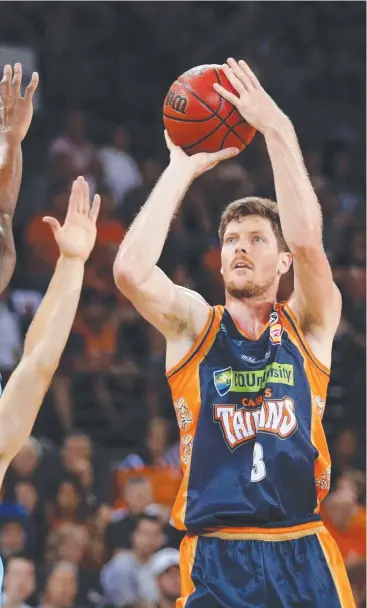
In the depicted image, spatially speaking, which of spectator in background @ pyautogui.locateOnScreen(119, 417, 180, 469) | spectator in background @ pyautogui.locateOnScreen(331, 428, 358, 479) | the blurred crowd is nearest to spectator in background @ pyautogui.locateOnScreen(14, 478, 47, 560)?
the blurred crowd

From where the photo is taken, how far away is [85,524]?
29.1 ft

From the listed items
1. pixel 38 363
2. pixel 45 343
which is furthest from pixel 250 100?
pixel 38 363

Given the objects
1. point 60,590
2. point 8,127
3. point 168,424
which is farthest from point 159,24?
point 8,127

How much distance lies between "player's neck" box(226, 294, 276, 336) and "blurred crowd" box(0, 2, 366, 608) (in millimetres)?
3490

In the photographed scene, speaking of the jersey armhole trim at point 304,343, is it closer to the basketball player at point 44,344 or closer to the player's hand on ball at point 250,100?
the player's hand on ball at point 250,100

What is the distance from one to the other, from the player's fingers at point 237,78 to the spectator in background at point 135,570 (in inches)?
173

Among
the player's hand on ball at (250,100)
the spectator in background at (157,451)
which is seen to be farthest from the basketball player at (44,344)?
the spectator in background at (157,451)

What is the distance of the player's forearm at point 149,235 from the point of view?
4.74 metres

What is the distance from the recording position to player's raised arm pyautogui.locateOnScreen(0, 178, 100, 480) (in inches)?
145

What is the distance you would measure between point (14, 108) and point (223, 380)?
4.86 ft

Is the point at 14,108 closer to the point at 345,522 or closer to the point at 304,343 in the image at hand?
the point at 304,343

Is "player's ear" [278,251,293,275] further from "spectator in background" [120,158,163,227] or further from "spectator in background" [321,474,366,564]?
"spectator in background" [120,158,163,227]

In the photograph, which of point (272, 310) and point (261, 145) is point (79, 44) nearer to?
point (261, 145)

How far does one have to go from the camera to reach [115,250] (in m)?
11.4
